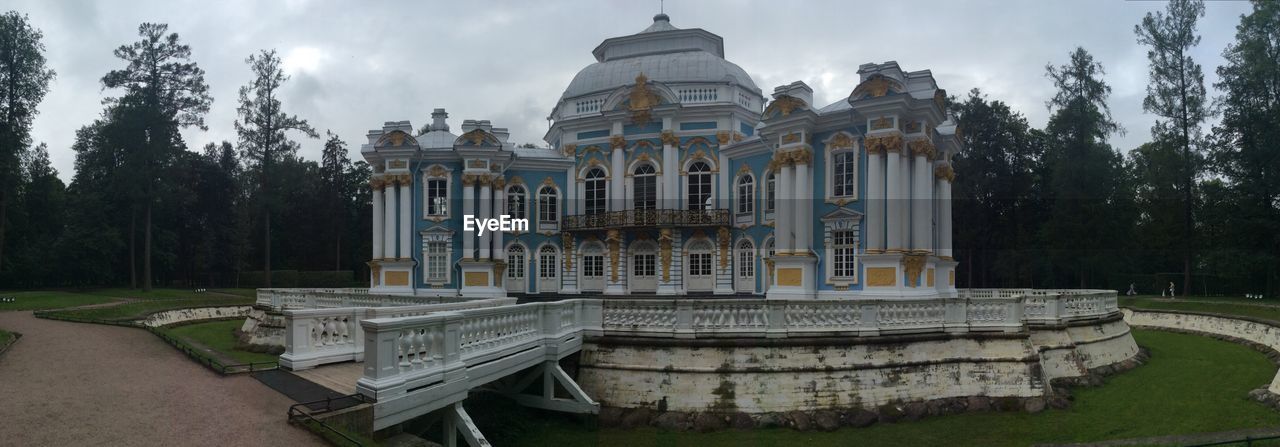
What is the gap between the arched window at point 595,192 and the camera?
28.9m

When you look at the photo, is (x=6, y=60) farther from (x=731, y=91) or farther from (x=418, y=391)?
(x=418, y=391)

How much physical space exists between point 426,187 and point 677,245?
32.9 ft

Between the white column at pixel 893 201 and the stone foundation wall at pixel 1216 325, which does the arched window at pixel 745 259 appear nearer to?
the white column at pixel 893 201

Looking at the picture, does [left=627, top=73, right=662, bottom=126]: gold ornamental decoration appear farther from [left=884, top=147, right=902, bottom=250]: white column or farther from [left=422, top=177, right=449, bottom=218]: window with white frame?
[left=884, top=147, right=902, bottom=250]: white column

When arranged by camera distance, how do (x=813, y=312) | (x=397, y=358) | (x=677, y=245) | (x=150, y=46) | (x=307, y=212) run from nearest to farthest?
(x=397, y=358)
(x=813, y=312)
(x=677, y=245)
(x=150, y=46)
(x=307, y=212)

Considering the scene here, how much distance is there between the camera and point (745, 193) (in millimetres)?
26375

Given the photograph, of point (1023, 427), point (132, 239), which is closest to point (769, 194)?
point (1023, 427)

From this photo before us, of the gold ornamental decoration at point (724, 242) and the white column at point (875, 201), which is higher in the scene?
the white column at point (875, 201)

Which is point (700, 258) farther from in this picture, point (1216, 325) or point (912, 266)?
point (1216, 325)

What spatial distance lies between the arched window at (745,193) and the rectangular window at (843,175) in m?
5.07

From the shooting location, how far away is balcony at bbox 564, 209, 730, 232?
26.4 meters

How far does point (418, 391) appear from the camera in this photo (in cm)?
744

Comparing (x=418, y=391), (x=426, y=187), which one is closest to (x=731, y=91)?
(x=426, y=187)

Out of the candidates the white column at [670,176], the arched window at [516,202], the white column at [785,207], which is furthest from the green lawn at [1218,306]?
the arched window at [516,202]
